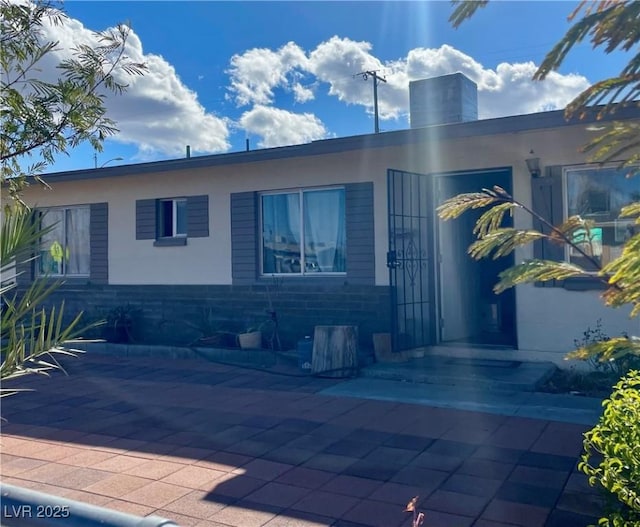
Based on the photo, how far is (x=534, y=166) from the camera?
743 cm

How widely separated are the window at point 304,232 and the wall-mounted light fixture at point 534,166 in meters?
2.72

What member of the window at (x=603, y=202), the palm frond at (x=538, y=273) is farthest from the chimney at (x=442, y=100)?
the palm frond at (x=538, y=273)

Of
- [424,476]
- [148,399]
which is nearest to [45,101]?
[424,476]

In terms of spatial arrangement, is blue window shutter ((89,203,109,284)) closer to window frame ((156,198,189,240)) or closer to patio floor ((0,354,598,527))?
window frame ((156,198,189,240))

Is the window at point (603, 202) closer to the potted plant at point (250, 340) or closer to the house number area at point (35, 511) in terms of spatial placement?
the potted plant at point (250, 340)

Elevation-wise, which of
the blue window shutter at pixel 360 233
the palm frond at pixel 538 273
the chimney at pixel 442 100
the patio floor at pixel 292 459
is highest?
the chimney at pixel 442 100

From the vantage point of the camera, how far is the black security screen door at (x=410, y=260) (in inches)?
310

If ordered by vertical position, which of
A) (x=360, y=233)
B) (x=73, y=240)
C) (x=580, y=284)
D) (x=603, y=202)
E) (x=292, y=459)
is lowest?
(x=292, y=459)

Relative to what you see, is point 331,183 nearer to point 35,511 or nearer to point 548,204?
point 548,204

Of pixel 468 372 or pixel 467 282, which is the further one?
pixel 467 282

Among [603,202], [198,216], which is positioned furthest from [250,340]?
[603,202]

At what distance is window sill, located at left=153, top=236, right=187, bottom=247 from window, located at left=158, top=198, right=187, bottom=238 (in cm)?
12

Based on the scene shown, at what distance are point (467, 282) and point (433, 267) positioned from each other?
1202 millimetres

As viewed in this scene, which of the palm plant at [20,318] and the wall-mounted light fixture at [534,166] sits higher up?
the wall-mounted light fixture at [534,166]
